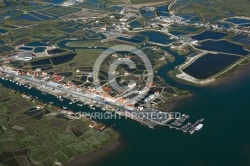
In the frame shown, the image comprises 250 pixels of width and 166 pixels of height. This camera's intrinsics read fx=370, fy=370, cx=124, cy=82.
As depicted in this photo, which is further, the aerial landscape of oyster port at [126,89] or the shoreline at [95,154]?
the aerial landscape of oyster port at [126,89]

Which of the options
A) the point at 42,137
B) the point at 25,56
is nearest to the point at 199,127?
the point at 42,137

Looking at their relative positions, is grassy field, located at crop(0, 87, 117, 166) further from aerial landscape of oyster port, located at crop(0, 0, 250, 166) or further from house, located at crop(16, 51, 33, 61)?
house, located at crop(16, 51, 33, 61)

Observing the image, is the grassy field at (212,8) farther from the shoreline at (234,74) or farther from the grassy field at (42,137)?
the grassy field at (42,137)

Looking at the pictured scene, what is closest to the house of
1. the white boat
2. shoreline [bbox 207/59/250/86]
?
shoreline [bbox 207/59/250/86]

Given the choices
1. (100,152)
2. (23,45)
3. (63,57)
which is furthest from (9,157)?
(23,45)

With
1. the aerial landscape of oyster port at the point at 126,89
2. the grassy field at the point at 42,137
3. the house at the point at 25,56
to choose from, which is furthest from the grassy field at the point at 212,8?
the grassy field at the point at 42,137
